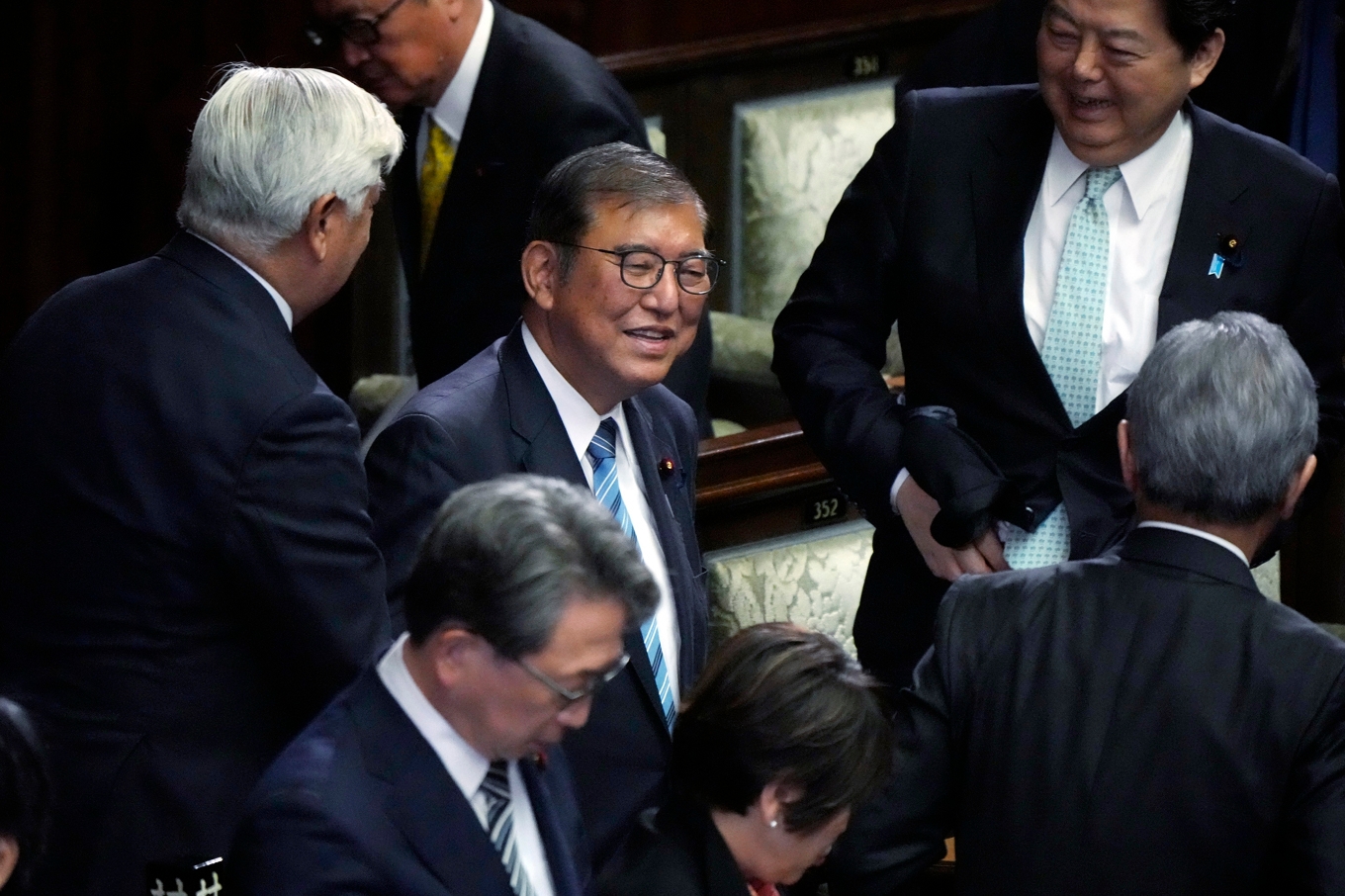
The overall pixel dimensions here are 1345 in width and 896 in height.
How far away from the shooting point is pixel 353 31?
3.54m

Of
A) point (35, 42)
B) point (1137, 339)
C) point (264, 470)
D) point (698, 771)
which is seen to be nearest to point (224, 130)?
point (264, 470)

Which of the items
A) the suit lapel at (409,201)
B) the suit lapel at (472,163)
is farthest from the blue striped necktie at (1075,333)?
the suit lapel at (409,201)

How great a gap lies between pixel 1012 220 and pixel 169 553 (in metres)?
1.24

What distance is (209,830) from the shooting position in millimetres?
2510

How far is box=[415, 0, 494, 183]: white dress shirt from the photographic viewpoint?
11.9 feet

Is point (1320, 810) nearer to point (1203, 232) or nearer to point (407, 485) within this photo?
point (1203, 232)

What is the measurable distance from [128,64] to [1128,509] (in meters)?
3.45

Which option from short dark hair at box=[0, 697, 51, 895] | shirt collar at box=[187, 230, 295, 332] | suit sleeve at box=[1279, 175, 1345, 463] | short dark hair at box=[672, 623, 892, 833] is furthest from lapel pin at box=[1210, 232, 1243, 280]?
short dark hair at box=[0, 697, 51, 895]

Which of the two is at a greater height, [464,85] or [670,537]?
[464,85]

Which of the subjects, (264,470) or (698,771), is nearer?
(698,771)

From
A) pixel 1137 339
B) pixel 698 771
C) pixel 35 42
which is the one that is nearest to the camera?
pixel 698 771

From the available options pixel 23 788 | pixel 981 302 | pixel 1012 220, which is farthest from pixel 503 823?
pixel 1012 220

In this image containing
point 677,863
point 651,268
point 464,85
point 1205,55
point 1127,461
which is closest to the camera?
point 677,863

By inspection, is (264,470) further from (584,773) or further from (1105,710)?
(1105,710)
